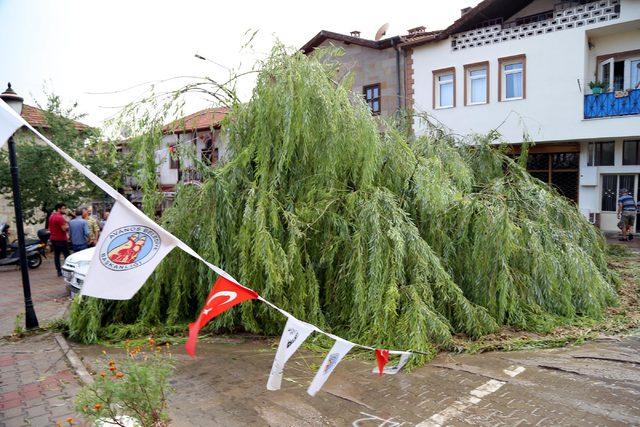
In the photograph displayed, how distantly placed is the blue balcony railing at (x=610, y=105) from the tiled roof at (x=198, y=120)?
1345 centimetres

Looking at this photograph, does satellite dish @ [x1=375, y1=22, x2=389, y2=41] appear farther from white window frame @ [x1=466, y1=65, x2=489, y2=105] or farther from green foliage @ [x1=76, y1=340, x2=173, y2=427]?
green foliage @ [x1=76, y1=340, x2=173, y2=427]

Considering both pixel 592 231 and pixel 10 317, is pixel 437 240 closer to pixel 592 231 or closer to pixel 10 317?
pixel 592 231

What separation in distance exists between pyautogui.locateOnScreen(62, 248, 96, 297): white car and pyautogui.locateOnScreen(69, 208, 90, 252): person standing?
247cm

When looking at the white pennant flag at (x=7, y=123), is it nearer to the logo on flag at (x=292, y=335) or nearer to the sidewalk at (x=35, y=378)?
the sidewalk at (x=35, y=378)

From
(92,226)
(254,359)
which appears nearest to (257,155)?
(254,359)

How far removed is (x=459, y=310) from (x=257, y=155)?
3.56 metres

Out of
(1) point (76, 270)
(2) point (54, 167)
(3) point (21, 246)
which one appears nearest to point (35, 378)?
(3) point (21, 246)

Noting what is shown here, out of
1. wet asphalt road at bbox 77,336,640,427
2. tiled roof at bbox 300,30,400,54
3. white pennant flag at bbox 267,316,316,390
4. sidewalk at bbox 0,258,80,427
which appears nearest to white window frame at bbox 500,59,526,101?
tiled roof at bbox 300,30,400,54

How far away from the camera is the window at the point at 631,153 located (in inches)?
663

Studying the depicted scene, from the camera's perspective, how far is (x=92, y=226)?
13.3 meters

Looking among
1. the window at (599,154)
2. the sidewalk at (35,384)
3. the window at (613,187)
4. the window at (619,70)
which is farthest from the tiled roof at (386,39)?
the sidewalk at (35,384)

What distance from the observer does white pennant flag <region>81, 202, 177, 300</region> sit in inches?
151

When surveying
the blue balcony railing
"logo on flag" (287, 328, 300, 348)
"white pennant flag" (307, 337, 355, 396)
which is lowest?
"white pennant flag" (307, 337, 355, 396)

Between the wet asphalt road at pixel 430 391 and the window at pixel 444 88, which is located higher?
the window at pixel 444 88
